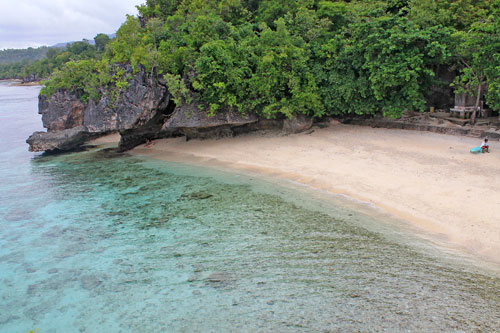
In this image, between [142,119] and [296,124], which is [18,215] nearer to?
[142,119]

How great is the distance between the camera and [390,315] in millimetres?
7520

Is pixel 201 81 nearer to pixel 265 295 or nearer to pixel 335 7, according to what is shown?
pixel 335 7

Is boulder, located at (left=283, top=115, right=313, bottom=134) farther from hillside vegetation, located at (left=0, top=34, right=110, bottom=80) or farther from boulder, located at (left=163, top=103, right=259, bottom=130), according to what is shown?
hillside vegetation, located at (left=0, top=34, right=110, bottom=80)

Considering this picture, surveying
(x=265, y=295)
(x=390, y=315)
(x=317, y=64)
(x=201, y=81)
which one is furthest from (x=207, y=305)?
(x=317, y=64)

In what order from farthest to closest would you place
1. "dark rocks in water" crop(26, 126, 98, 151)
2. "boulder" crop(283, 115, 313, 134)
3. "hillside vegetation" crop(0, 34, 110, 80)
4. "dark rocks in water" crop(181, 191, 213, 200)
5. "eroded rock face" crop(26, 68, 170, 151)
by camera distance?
"hillside vegetation" crop(0, 34, 110, 80), "dark rocks in water" crop(26, 126, 98, 151), "boulder" crop(283, 115, 313, 134), "eroded rock face" crop(26, 68, 170, 151), "dark rocks in water" crop(181, 191, 213, 200)

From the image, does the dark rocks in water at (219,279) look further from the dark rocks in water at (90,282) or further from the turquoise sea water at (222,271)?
the dark rocks in water at (90,282)

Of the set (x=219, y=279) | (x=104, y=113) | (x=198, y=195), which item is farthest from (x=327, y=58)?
(x=219, y=279)

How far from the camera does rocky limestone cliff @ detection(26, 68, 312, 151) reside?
21219 mm

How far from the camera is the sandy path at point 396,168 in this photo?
10930mm

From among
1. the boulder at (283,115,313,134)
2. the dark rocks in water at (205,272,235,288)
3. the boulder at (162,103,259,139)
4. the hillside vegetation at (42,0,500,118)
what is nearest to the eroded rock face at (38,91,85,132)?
the hillside vegetation at (42,0,500,118)

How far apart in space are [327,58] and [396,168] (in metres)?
9.45

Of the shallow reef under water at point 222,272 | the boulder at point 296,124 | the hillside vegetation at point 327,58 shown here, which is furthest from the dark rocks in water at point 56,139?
the boulder at point 296,124

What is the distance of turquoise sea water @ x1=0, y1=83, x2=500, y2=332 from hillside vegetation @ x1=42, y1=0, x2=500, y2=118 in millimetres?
7711

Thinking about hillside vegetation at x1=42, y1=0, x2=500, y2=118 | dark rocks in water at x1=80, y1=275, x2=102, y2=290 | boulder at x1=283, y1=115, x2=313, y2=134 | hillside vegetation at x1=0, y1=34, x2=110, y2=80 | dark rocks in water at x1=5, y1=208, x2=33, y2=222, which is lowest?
dark rocks in water at x1=80, y1=275, x2=102, y2=290
